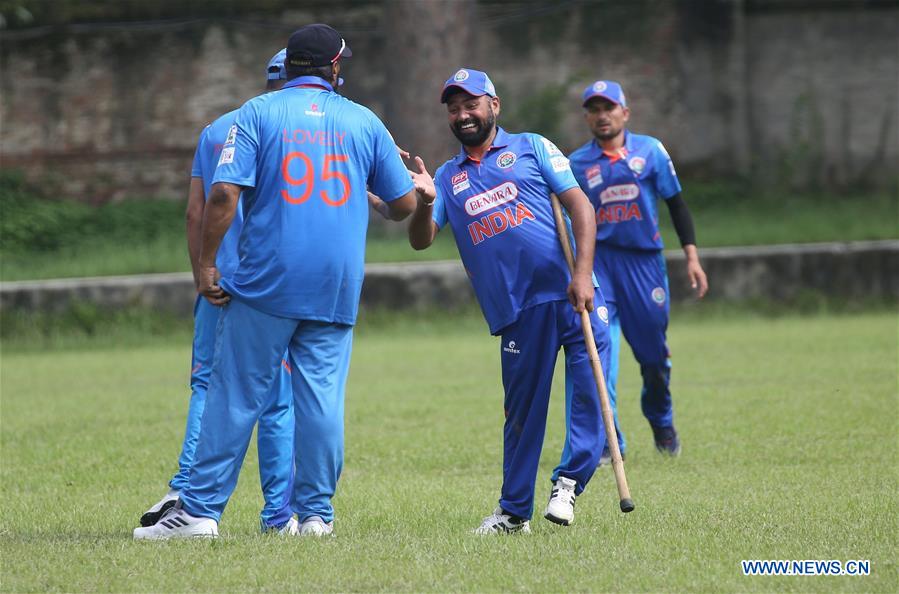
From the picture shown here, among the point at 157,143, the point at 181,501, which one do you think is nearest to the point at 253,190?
the point at 181,501

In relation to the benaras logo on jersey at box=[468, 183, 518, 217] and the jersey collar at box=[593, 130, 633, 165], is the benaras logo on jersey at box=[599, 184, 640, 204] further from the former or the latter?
the benaras logo on jersey at box=[468, 183, 518, 217]

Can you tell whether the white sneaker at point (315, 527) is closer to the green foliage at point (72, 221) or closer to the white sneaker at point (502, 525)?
the white sneaker at point (502, 525)

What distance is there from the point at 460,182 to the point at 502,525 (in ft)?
5.29

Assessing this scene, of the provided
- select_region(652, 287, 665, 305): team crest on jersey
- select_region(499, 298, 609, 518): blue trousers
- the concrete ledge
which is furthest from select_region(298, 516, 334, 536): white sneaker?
the concrete ledge

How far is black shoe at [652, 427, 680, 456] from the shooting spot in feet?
31.0

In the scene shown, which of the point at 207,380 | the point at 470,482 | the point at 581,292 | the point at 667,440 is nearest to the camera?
the point at 581,292

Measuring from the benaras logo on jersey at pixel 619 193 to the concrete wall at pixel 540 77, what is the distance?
41.3ft

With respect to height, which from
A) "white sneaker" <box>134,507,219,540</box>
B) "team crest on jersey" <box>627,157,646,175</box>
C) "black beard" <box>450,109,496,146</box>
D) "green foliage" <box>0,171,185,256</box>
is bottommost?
"white sneaker" <box>134,507,219,540</box>

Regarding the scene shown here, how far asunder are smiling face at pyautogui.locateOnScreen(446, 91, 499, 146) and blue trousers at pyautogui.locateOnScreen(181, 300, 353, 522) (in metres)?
1.13

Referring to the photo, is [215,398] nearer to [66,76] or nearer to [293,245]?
[293,245]

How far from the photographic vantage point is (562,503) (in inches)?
263

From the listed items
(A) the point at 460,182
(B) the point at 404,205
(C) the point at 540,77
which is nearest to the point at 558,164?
(A) the point at 460,182

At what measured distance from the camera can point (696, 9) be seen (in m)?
22.2

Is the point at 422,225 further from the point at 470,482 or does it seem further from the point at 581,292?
the point at 470,482
